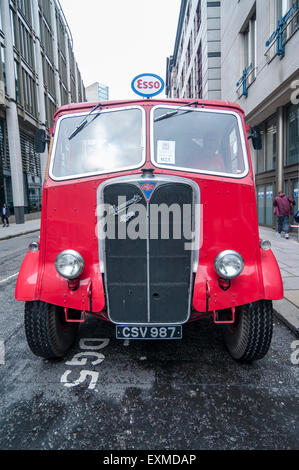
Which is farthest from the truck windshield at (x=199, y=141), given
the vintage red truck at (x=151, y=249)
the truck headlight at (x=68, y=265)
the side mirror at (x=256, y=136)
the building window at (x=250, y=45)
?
the building window at (x=250, y=45)

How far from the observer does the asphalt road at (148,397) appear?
212cm

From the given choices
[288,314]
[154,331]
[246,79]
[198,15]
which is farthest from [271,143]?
Answer: [198,15]

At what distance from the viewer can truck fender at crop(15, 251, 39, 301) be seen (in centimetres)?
272

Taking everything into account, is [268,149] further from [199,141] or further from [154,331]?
[154,331]

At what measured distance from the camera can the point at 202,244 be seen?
2.73 meters

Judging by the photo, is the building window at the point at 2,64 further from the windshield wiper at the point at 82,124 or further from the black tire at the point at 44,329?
the black tire at the point at 44,329

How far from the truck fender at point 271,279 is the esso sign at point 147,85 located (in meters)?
2.15

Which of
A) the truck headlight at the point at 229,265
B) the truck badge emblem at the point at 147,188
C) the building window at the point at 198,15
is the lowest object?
the truck headlight at the point at 229,265

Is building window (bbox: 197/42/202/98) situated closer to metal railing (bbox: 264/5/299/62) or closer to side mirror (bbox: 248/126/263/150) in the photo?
metal railing (bbox: 264/5/299/62)

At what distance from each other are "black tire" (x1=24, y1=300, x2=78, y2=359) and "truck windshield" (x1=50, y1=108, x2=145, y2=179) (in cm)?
130

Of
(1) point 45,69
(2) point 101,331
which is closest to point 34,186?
(1) point 45,69

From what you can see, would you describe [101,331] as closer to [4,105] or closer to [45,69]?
[4,105]

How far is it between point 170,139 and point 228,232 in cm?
110

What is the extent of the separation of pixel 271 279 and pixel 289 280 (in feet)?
11.0
